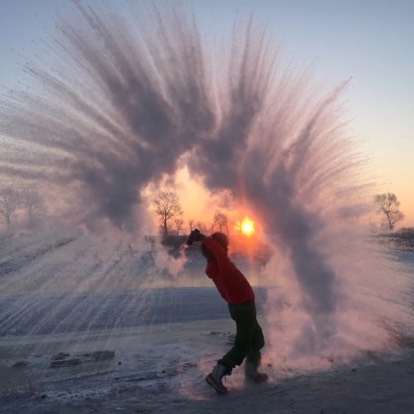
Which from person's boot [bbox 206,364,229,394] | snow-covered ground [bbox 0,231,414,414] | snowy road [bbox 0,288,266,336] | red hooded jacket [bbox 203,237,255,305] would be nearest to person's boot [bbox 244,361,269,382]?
snow-covered ground [bbox 0,231,414,414]

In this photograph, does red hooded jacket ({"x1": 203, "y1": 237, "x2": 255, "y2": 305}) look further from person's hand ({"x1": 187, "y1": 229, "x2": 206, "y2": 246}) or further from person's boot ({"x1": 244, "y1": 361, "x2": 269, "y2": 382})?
person's boot ({"x1": 244, "y1": 361, "x2": 269, "y2": 382})

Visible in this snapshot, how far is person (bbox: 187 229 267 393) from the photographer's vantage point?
554 centimetres

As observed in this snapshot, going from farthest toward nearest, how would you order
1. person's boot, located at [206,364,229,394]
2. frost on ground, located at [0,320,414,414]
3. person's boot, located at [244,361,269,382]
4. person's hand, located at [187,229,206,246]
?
1. person's hand, located at [187,229,206,246]
2. person's boot, located at [244,361,269,382]
3. person's boot, located at [206,364,229,394]
4. frost on ground, located at [0,320,414,414]

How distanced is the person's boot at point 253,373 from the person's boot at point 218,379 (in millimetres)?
518

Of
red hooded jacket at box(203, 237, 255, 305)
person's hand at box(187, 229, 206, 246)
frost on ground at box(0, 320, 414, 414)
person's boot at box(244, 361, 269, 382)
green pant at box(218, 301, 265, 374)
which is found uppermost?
person's hand at box(187, 229, 206, 246)

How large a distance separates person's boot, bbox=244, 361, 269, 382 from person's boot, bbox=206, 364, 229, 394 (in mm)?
518

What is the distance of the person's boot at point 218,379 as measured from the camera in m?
5.28

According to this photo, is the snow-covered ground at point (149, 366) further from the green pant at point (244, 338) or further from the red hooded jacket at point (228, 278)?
the red hooded jacket at point (228, 278)

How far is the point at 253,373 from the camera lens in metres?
5.78

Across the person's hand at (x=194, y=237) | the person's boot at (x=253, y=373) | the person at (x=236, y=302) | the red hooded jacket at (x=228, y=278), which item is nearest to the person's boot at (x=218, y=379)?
the person at (x=236, y=302)

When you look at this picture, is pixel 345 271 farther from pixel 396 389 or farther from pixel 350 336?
pixel 396 389

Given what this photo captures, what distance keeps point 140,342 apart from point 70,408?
375 centimetres

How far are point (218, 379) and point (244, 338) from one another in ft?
1.90

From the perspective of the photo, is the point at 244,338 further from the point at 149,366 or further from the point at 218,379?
the point at 149,366
